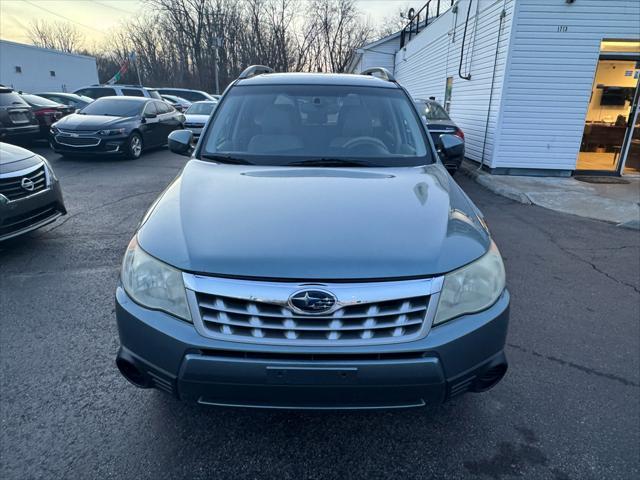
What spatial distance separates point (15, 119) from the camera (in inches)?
382

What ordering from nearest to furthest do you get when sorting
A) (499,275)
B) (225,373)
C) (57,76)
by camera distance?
(225,373), (499,275), (57,76)

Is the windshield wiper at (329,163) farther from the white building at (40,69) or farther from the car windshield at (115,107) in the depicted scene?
the white building at (40,69)

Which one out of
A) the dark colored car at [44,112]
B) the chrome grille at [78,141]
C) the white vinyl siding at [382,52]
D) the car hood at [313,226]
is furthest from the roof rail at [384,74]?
the white vinyl siding at [382,52]

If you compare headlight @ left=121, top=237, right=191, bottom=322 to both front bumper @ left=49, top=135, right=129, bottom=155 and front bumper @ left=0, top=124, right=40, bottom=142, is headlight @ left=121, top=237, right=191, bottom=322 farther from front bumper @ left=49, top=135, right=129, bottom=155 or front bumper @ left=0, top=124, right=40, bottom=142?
front bumper @ left=0, top=124, right=40, bottom=142

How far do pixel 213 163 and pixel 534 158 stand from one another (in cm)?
836

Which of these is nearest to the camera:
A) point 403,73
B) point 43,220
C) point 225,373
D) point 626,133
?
point 225,373

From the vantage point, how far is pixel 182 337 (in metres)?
1.58

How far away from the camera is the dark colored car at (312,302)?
1.55 metres

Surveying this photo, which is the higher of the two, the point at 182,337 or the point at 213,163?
the point at 213,163

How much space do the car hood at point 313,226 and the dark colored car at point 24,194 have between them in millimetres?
2603

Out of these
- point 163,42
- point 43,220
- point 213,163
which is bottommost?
point 43,220

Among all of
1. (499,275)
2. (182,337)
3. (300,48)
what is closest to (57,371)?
(182,337)

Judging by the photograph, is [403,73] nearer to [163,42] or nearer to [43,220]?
[43,220]

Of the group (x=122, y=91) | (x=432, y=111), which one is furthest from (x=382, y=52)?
(x=432, y=111)
